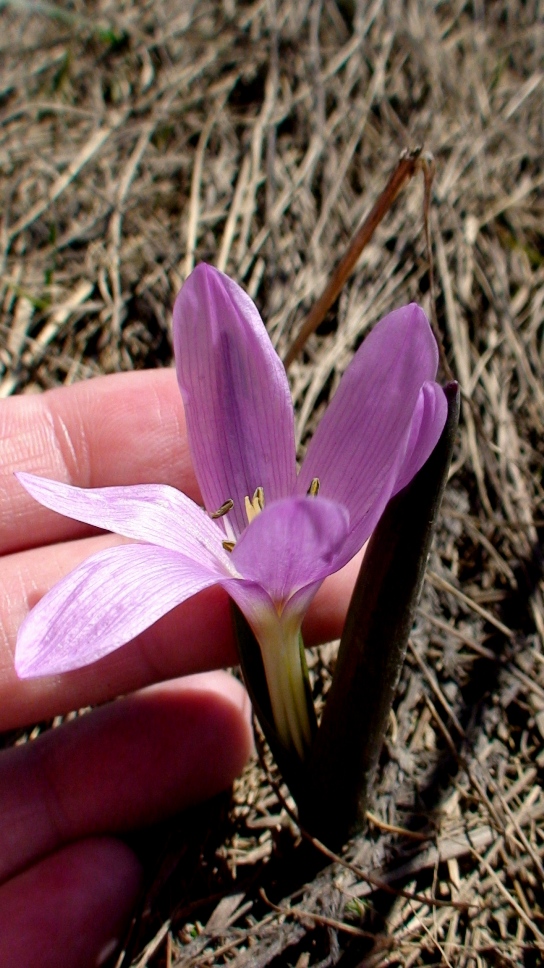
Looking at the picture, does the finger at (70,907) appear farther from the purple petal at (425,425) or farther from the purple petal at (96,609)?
the purple petal at (425,425)

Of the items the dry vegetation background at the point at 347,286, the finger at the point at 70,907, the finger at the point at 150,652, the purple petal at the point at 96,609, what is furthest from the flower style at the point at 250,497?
the finger at the point at 70,907

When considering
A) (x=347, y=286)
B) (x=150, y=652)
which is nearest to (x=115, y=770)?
(x=150, y=652)

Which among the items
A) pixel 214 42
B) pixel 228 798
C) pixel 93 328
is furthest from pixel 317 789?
pixel 214 42

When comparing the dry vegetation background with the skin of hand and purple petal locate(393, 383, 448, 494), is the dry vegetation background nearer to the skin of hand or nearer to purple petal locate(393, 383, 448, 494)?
the skin of hand

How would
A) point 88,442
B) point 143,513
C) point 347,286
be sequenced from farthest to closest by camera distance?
point 347,286 → point 88,442 → point 143,513

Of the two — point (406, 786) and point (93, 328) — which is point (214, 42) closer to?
point (93, 328)

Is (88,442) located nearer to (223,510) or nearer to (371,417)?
(223,510)
